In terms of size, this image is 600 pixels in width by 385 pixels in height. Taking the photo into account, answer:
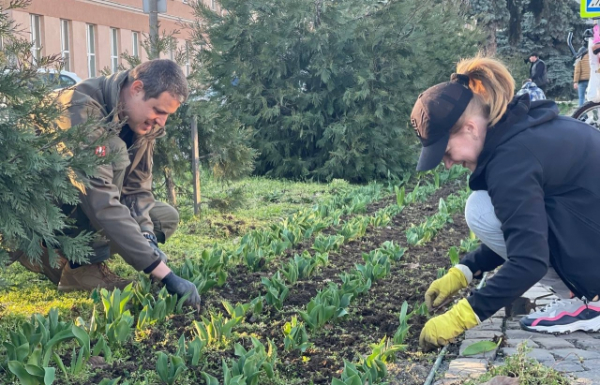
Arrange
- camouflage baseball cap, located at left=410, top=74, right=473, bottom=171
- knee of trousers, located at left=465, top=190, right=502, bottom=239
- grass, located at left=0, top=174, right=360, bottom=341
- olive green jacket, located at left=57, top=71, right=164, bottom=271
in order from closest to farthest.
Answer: camouflage baseball cap, located at left=410, top=74, right=473, bottom=171, knee of trousers, located at left=465, top=190, right=502, bottom=239, olive green jacket, located at left=57, top=71, right=164, bottom=271, grass, located at left=0, top=174, right=360, bottom=341

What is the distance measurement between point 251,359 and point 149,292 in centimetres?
125

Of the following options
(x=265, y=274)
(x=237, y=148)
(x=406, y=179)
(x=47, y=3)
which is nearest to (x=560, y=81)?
(x=47, y=3)

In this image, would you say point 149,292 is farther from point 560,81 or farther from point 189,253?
point 560,81

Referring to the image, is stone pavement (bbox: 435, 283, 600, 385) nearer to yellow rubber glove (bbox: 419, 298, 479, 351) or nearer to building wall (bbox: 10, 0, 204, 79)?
yellow rubber glove (bbox: 419, 298, 479, 351)

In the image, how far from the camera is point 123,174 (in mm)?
4434

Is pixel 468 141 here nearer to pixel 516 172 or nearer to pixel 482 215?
pixel 516 172

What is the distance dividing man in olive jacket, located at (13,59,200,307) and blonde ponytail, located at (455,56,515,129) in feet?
5.09

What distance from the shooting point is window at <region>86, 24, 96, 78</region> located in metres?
32.0

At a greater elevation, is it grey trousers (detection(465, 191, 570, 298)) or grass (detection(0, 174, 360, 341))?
grey trousers (detection(465, 191, 570, 298))

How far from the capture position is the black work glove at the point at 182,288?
12.8 feet

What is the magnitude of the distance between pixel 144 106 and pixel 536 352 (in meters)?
2.29

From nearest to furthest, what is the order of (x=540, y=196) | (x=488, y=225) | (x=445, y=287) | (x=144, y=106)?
(x=540, y=196), (x=488, y=225), (x=445, y=287), (x=144, y=106)

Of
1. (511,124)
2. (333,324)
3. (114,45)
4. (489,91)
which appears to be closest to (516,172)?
(511,124)

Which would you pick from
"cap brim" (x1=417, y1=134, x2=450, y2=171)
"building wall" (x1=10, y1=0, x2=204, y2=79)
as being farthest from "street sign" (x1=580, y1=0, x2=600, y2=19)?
"building wall" (x1=10, y1=0, x2=204, y2=79)
